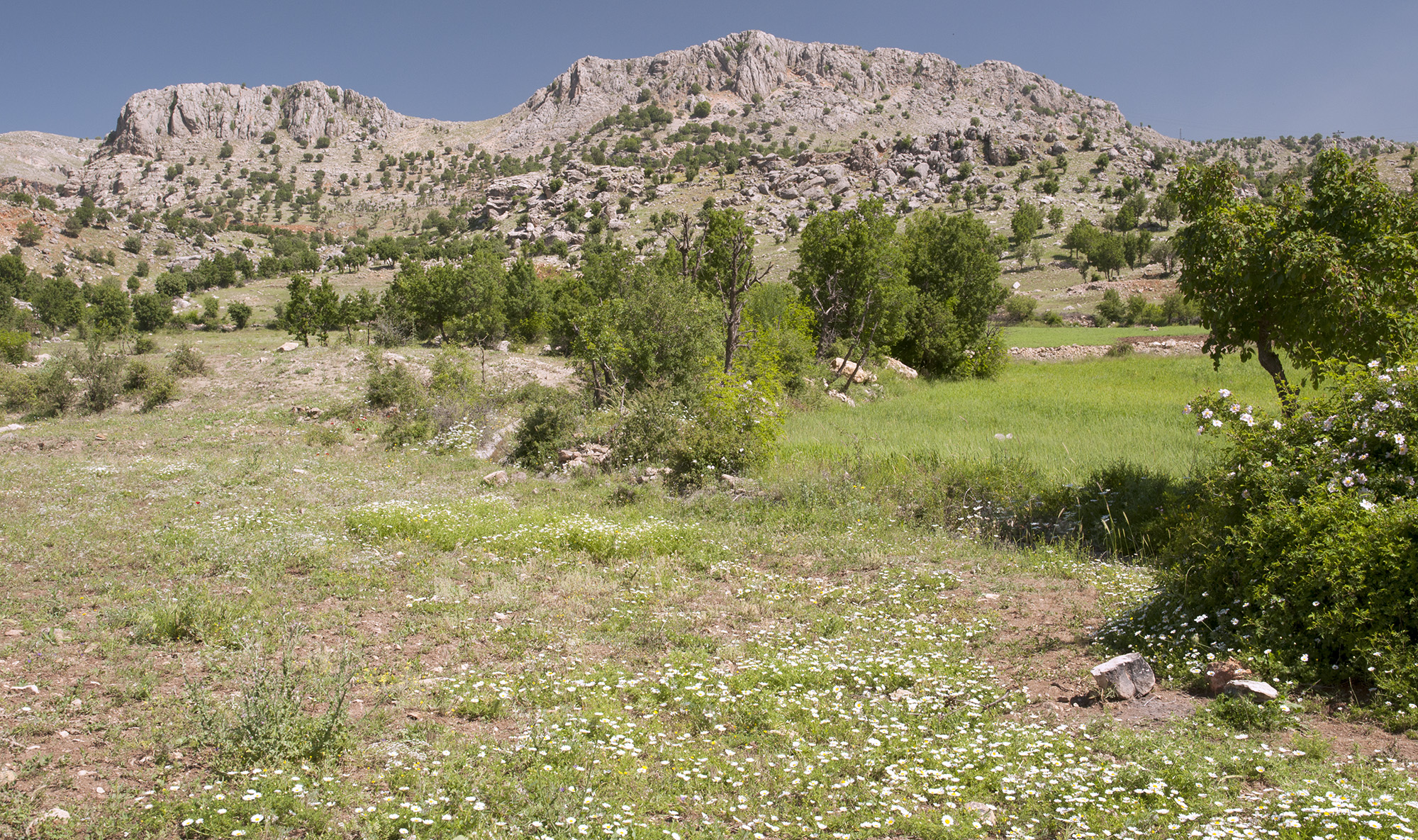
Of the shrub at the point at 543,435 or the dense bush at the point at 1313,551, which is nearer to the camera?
the dense bush at the point at 1313,551

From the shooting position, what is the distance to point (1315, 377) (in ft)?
29.9

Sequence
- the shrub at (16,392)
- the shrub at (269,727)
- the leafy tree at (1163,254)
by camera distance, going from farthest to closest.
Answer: the leafy tree at (1163,254) < the shrub at (16,392) < the shrub at (269,727)

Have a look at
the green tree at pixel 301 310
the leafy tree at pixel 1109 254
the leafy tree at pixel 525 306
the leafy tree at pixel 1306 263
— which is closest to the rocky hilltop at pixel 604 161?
the leafy tree at pixel 1109 254

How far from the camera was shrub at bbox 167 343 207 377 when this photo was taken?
1090 inches

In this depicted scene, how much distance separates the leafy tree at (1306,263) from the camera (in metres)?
9.38

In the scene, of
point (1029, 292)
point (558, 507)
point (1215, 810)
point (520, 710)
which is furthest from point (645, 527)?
point (1029, 292)

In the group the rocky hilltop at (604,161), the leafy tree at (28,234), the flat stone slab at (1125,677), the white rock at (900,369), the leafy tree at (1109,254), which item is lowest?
the flat stone slab at (1125,677)

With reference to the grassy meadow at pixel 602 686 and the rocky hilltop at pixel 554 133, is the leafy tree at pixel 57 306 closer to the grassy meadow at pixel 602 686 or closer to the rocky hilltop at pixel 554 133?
the grassy meadow at pixel 602 686

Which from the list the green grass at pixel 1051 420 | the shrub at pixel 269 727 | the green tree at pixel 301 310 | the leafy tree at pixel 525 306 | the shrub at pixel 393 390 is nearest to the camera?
the shrub at pixel 269 727

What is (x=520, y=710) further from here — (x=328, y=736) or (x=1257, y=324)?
(x=1257, y=324)

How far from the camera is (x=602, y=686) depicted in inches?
231

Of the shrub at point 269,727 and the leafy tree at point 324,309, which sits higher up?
the leafy tree at point 324,309

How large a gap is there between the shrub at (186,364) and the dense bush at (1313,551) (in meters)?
32.7

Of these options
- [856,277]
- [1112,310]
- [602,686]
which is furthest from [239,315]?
[1112,310]
